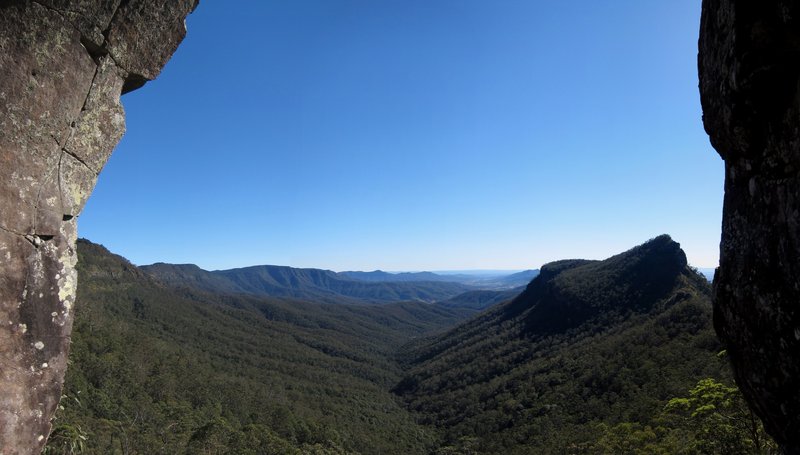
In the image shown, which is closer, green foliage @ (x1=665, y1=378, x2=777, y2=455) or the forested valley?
green foliage @ (x1=665, y1=378, x2=777, y2=455)

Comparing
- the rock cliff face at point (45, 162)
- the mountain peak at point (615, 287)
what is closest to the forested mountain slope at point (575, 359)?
the mountain peak at point (615, 287)

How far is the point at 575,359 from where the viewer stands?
101 metres

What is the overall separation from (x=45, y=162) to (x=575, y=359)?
367 feet

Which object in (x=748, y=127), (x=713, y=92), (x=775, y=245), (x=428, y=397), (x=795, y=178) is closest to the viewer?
(x=795, y=178)

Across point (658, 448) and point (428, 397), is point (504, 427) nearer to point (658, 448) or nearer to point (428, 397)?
point (428, 397)

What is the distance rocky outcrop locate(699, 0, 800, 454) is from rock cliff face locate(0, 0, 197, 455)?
28.3 feet

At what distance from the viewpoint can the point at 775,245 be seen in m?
5.04

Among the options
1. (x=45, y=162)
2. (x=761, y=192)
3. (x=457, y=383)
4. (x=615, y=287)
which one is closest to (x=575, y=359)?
(x=615, y=287)

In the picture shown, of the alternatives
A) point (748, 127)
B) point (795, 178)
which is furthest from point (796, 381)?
point (748, 127)

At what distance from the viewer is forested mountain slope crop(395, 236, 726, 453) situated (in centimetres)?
6606

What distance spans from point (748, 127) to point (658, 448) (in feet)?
82.9

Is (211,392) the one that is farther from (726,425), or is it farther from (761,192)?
(761,192)

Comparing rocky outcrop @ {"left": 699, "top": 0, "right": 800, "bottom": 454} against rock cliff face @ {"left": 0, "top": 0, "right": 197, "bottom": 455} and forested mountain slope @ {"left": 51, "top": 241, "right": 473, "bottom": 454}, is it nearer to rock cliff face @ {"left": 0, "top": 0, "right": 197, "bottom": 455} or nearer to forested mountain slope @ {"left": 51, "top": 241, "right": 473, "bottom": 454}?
rock cliff face @ {"left": 0, "top": 0, "right": 197, "bottom": 455}

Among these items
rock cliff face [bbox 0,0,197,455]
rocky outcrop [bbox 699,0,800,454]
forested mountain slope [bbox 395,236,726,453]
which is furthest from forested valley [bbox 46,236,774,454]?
rocky outcrop [bbox 699,0,800,454]
